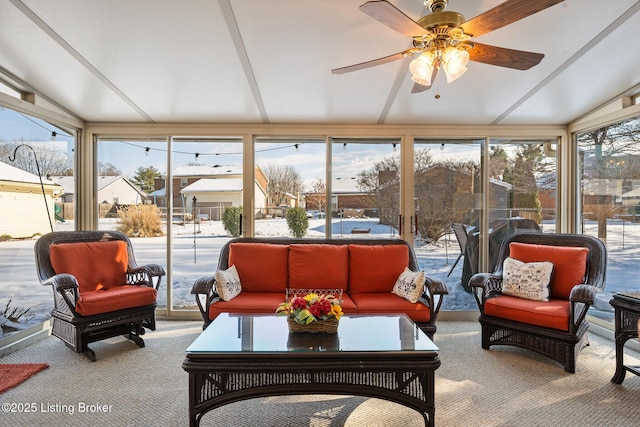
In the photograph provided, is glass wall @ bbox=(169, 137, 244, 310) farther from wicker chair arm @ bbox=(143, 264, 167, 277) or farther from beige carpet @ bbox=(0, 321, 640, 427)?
beige carpet @ bbox=(0, 321, 640, 427)

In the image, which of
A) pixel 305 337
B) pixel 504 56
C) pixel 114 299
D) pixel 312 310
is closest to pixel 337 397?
pixel 305 337

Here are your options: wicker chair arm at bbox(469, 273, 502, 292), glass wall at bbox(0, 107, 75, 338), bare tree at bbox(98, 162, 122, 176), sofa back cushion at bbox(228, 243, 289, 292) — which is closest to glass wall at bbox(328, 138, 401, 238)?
sofa back cushion at bbox(228, 243, 289, 292)

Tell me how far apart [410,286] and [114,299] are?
2665 mm

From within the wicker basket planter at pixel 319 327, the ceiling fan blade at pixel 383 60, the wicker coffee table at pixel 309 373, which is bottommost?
the wicker coffee table at pixel 309 373

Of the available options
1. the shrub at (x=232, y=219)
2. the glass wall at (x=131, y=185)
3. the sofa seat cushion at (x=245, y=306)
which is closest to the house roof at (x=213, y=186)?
the shrub at (x=232, y=219)

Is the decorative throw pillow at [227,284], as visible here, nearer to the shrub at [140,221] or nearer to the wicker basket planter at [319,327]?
the wicker basket planter at [319,327]

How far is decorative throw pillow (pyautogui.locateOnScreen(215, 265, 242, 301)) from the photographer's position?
3205 millimetres

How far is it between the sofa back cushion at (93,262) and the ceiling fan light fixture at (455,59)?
139 inches

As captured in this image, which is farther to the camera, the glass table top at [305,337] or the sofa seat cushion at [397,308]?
the sofa seat cushion at [397,308]

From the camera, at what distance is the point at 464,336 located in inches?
145

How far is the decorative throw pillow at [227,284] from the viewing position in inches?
126

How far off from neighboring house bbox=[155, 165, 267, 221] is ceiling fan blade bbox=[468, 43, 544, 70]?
2.82 meters

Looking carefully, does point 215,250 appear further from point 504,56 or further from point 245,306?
point 504,56

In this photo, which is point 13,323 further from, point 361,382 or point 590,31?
point 590,31
